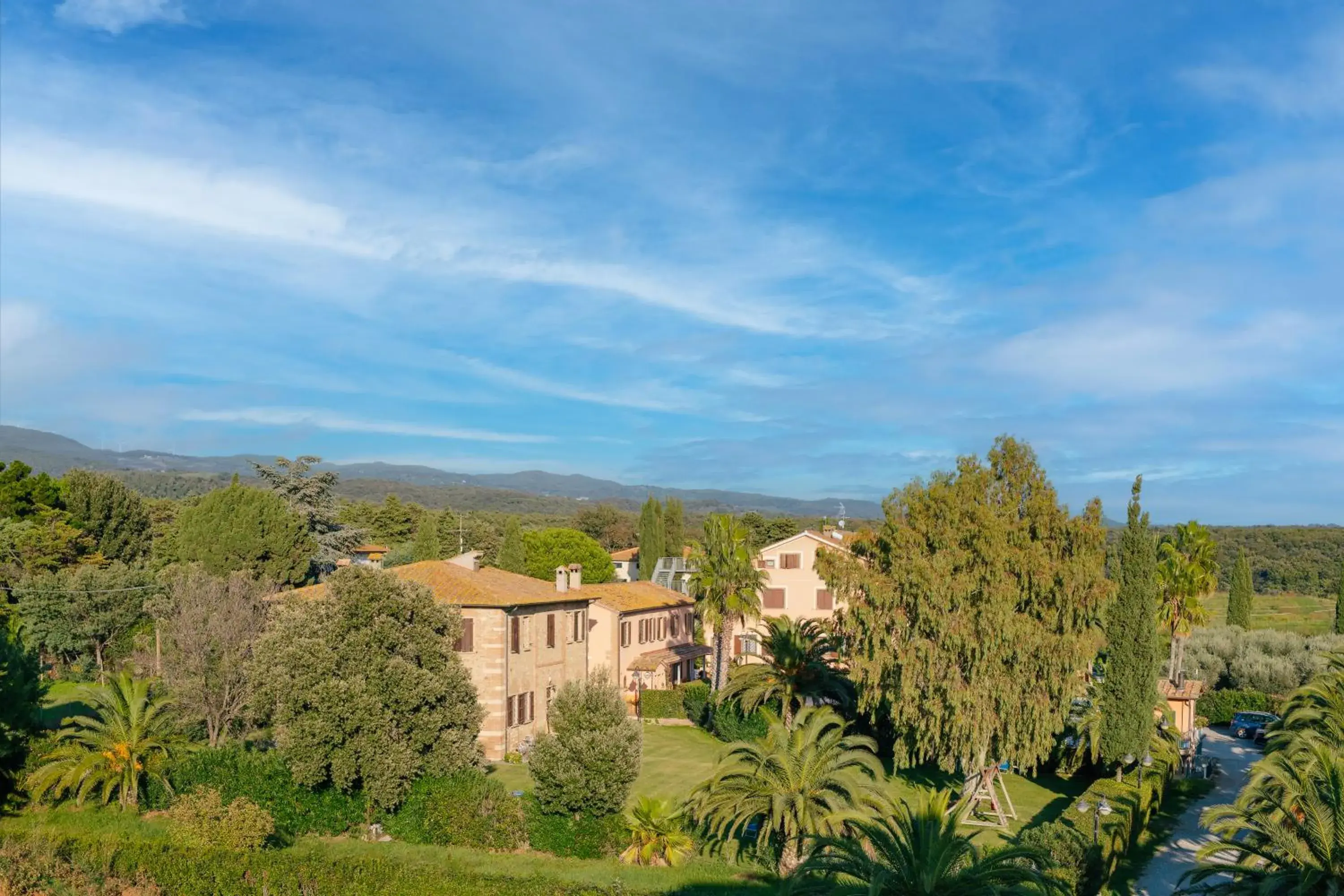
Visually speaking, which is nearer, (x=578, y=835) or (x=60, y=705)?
(x=578, y=835)

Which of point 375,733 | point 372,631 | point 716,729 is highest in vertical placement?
point 372,631

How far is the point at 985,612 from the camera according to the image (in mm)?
25734

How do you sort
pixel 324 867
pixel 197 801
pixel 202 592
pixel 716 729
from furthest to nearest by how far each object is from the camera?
pixel 716 729, pixel 202 592, pixel 197 801, pixel 324 867

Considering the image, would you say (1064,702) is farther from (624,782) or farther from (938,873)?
(938,873)

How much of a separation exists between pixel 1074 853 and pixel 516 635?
2167 cm

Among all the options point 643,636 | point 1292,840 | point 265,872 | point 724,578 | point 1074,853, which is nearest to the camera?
point 1292,840

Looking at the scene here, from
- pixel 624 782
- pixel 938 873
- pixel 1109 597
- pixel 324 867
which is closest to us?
pixel 938 873

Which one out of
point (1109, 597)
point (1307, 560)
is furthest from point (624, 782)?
point (1307, 560)

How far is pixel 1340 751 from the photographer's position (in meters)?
21.6

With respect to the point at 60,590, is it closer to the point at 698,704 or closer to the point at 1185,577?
the point at 698,704

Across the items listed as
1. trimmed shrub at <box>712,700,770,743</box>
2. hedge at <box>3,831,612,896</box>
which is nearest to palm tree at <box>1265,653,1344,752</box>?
trimmed shrub at <box>712,700,770,743</box>

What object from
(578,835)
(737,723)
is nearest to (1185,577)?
(737,723)

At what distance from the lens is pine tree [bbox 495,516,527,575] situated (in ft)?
229

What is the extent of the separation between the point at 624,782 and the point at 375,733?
663 centimetres
